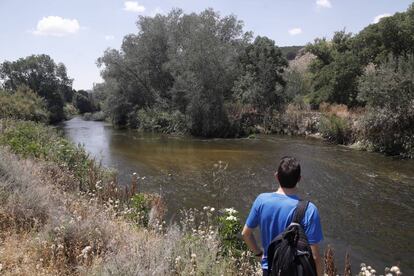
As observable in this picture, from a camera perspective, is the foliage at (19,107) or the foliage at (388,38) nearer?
the foliage at (388,38)

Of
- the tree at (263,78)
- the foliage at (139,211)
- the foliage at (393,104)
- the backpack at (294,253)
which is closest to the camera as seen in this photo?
the backpack at (294,253)

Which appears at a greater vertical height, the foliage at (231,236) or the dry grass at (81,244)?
the dry grass at (81,244)

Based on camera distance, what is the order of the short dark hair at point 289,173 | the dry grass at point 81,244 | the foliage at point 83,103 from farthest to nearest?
the foliage at point 83,103, the dry grass at point 81,244, the short dark hair at point 289,173

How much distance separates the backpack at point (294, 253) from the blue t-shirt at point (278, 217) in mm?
81

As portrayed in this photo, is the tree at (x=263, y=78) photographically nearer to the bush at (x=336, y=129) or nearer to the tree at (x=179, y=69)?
the tree at (x=179, y=69)

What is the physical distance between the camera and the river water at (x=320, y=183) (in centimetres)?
948

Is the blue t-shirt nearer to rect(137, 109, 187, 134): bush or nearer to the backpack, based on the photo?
the backpack

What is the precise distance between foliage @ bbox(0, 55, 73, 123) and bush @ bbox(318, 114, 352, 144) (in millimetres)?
45239

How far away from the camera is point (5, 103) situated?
111 ft

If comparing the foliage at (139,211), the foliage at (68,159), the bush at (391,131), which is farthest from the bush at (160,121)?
the foliage at (139,211)

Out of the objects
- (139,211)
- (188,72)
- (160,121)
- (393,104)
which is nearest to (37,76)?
(160,121)

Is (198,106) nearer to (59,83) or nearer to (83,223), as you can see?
(83,223)

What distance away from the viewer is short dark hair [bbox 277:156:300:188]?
3599 mm

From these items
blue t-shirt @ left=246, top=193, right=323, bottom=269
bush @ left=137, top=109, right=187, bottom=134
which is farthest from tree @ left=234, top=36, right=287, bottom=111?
blue t-shirt @ left=246, top=193, right=323, bottom=269
